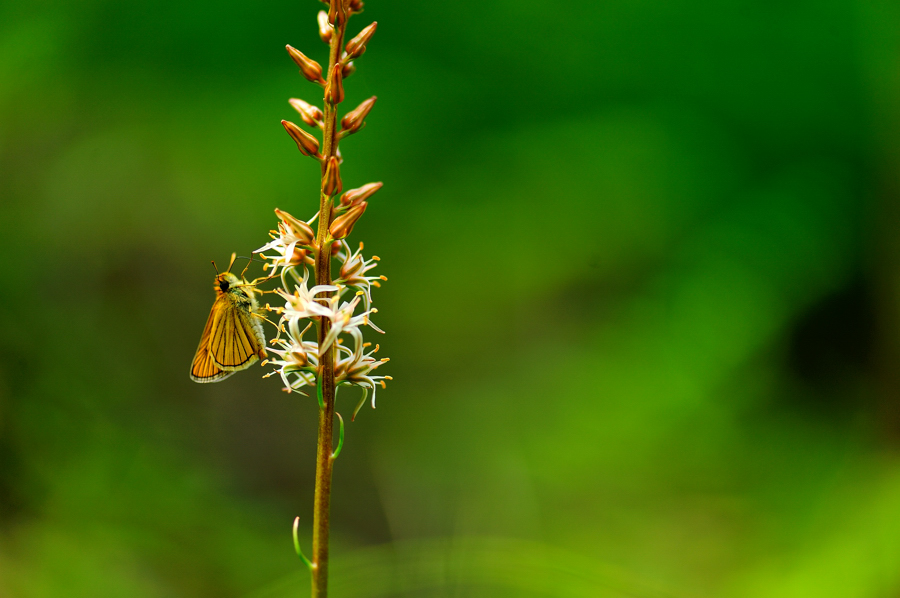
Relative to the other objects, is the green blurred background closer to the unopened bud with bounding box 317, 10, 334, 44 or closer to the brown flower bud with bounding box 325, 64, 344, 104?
the unopened bud with bounding box 317, 10, 334, 44

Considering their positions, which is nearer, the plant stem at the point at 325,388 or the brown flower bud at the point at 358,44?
the plant stem at the point at 325,388

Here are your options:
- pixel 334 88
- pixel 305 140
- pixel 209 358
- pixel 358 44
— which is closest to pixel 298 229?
pixel 305 140

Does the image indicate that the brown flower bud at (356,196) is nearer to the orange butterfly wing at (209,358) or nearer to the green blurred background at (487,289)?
the orange butterfly wing at (209,358)

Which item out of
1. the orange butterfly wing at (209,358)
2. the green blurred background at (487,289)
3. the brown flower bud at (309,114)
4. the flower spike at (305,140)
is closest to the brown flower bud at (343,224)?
the flower spike at (305,140)

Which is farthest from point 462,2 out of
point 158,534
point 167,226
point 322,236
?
point 158,534

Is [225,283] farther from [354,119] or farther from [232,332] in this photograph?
[354,119]

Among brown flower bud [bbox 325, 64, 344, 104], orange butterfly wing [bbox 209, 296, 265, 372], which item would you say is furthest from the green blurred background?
brown flower bud [bbox 325, 64, 344, 104]

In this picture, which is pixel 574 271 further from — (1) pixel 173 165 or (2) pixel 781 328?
(1) pixel 173 165

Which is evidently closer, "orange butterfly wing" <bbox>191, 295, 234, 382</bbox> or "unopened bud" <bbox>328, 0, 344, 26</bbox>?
"unopened bud" <bbox>328, 0, 344, 26</bbox>
